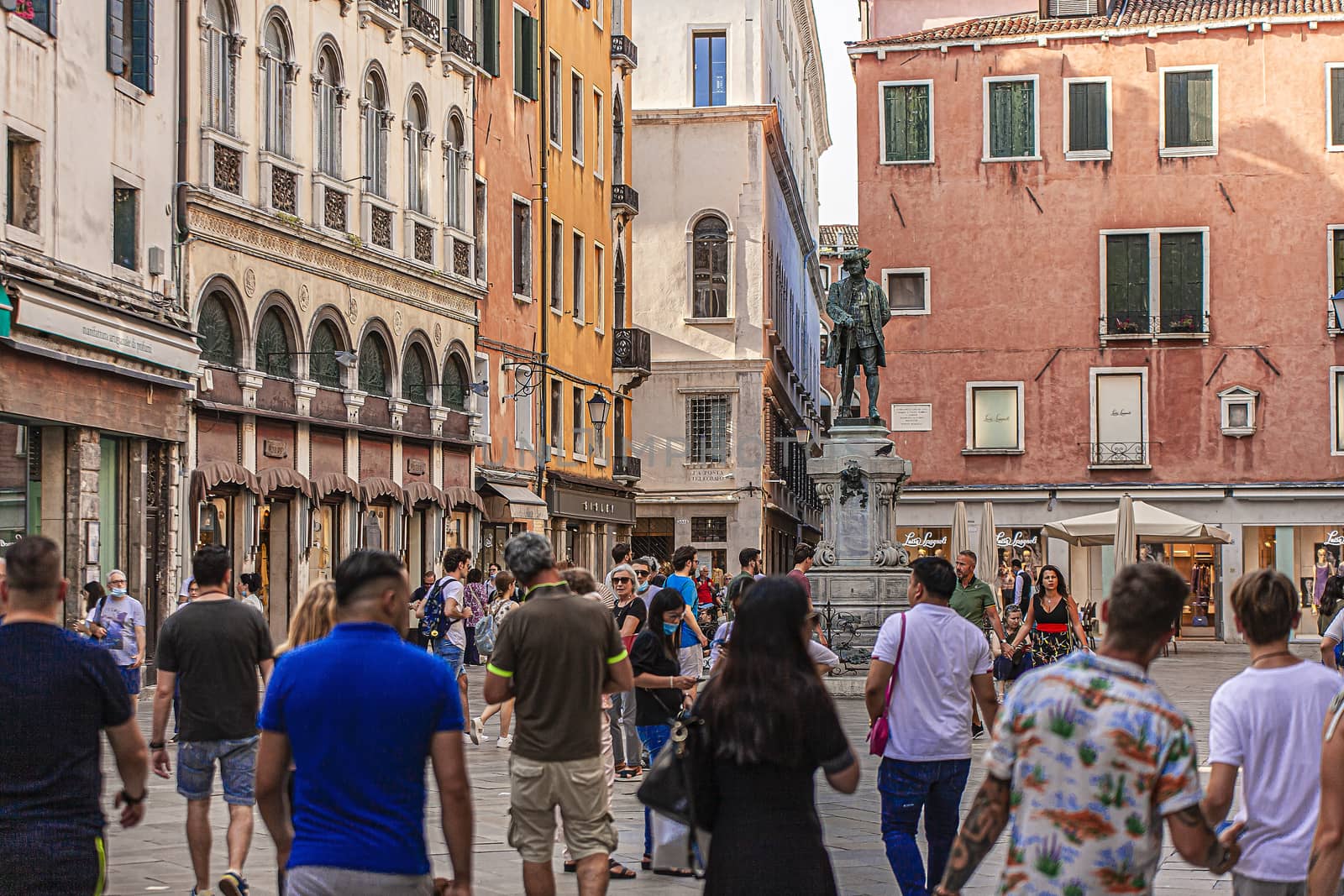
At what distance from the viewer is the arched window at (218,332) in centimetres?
2520

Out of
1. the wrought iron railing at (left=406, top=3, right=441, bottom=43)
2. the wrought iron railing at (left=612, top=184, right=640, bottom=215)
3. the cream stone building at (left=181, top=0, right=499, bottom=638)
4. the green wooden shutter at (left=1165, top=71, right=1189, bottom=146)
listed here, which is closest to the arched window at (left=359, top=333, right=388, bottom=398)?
the cream stone building at (left=181, top=0, right=499, bottom=638)

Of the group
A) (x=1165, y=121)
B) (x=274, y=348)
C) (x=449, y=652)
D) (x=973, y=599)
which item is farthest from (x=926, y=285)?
(x=449, y=652)

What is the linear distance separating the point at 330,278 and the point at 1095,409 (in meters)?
19.4

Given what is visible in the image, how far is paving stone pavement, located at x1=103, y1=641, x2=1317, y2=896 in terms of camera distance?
34.3ft

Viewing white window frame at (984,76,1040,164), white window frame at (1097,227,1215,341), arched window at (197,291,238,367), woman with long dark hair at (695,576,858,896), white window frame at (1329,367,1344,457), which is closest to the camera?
woman with long dark hair at (695,576,858,896)

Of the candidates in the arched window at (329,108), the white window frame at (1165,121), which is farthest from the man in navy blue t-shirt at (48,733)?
the white window frame at (1165,121)

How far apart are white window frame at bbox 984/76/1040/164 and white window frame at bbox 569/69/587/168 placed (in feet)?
27.7

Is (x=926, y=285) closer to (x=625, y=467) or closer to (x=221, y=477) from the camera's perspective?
(x=625, y=467)

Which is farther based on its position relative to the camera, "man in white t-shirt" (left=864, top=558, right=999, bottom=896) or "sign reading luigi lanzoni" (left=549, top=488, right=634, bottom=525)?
"sign reading luigi lanzoni" (left=549, top=488, right=634, bottom=525)

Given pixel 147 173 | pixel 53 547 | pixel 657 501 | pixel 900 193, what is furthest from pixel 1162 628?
pixel 657 501

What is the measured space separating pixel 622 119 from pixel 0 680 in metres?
40.4

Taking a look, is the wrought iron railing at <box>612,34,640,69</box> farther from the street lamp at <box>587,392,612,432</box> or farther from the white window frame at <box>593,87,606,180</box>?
the street lamp at <box>587,392,612,432</box>

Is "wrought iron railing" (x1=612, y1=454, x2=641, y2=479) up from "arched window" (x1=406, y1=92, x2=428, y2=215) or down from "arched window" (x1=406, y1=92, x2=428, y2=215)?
down

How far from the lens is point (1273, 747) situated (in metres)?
6.02
